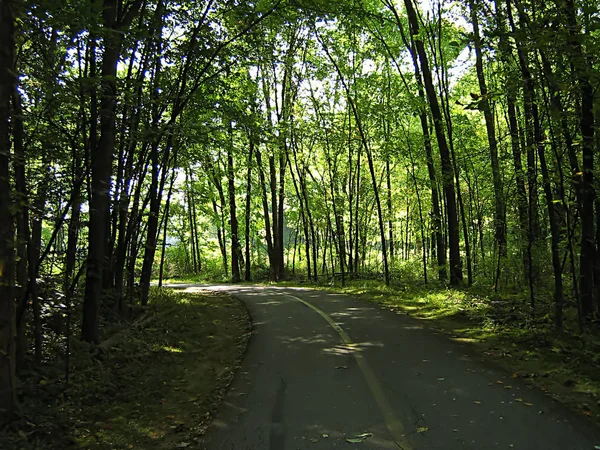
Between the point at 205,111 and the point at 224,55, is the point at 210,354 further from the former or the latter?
the point at 224,55

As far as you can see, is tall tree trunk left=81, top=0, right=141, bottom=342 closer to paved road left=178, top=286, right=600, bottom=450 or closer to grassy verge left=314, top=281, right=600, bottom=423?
paved road left=178, top=286, right=600, bottom=450

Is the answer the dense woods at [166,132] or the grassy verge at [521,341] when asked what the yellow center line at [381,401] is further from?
the dense woods at [166,132]

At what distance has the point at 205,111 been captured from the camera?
38.4 ft

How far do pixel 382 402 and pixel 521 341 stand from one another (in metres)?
4.09

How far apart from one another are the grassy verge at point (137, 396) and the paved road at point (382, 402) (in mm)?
535

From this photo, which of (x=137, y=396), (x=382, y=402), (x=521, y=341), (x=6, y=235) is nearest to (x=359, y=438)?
(x=382, y=402)

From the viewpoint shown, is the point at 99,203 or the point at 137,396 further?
the point at 99,203

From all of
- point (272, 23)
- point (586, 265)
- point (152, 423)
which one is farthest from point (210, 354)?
point (272, 23)

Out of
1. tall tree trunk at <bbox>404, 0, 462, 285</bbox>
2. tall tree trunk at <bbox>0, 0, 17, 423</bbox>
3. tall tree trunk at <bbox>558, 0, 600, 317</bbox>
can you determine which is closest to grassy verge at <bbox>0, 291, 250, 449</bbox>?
tall tree trunk at <bbox>0, 0, 17, 423</bbox>

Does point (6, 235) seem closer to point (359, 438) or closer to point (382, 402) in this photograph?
point (359, 438)

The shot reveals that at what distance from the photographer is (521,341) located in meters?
A: 8.03

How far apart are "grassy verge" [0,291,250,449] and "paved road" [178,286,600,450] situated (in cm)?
54

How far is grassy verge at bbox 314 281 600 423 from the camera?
575 cm

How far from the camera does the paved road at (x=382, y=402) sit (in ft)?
14.4
